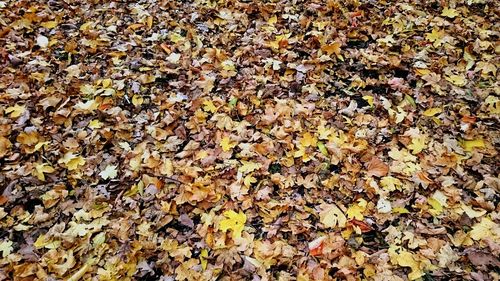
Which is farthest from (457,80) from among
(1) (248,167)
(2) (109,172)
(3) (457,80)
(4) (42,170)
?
(4) (42,170)

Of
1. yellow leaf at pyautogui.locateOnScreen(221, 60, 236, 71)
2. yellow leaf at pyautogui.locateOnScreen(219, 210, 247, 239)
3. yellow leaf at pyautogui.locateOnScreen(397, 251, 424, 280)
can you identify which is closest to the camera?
yellow leaf at pyautogui.locateOnScreen(397, 251, 424, 280)

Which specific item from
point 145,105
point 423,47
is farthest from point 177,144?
point 423,47

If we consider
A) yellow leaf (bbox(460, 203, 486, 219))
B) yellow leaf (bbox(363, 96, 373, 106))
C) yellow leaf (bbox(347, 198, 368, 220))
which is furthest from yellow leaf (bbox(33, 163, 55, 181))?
yellow leaf (bbox(460, 203, 486, 219))

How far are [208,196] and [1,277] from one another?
1.31 metres

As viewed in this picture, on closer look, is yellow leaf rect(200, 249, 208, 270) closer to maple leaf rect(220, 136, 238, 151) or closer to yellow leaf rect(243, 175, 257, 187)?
yellow leaf rect(243, 175, 257, 187)

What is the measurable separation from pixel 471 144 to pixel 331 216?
1.25 meters

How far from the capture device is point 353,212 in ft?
8.83

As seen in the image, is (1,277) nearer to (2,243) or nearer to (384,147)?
(2,243)

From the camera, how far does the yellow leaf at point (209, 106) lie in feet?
11.0

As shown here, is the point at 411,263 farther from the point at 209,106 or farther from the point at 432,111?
the point at 209,106

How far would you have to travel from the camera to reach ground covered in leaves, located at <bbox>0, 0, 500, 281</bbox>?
252cm

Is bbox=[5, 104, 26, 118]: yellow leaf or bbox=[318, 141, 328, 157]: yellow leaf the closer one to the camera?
bbox=[318, 141, 328, 157]: yellow leaf

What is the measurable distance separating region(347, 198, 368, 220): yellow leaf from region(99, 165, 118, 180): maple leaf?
65.3 inches

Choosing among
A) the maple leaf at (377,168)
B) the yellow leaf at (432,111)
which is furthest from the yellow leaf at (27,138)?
the yellow leaf at (432,111)
